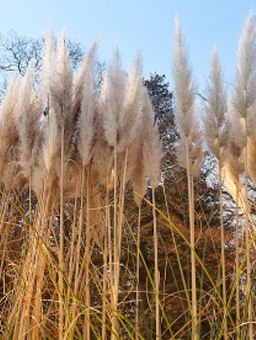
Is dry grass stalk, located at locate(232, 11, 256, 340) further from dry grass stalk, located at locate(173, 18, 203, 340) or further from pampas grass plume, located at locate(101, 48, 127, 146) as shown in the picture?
pampas grass plume, located at locate(101, 48, 127, 146)

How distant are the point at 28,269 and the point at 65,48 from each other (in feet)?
4.49

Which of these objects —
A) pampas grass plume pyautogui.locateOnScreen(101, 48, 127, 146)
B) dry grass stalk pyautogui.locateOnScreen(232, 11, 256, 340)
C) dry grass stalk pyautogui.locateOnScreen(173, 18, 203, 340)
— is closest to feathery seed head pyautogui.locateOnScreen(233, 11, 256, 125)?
dry grass stalk pyautogui.locateOnScreen(232, 11, 256, 340)

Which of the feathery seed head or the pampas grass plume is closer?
the feathery seed head

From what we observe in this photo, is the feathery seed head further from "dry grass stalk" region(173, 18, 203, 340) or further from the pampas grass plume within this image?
the pampas grass plume

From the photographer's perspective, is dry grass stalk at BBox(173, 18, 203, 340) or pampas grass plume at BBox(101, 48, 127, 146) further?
pampas grass plume at BBox(101, 48, 127, 146)

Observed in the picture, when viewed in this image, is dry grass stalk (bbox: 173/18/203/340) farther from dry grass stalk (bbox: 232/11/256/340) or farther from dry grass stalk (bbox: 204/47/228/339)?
dry grass stalk (bbox: 232/11/256/340)

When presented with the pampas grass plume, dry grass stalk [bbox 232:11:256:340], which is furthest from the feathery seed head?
the pampas grass plume

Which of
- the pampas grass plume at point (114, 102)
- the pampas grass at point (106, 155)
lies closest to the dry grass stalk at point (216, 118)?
the pampas grass at point (106, 155)

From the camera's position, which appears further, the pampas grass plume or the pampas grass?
the pampas grass plume

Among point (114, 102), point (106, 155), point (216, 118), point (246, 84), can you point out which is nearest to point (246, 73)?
point (246, 84)

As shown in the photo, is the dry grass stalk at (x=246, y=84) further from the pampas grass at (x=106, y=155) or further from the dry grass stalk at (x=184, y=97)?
the dry grass stalk at (x=184, y=97)

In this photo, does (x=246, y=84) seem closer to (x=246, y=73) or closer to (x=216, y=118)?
(x=246, y=73)

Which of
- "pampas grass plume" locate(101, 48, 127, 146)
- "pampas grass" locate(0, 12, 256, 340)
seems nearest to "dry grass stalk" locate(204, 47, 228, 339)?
"pampas grass" locate(0, 12, 256, 340)

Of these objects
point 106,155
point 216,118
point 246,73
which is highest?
point 246,73
